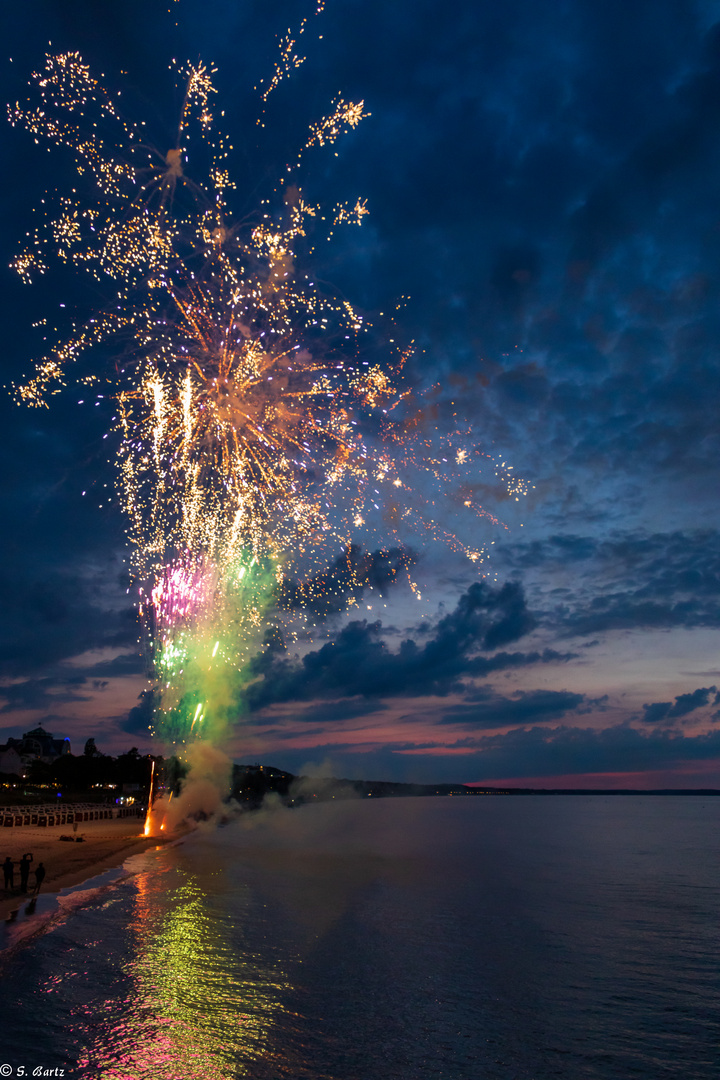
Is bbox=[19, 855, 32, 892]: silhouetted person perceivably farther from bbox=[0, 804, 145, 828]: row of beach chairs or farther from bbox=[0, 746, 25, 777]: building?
bbox=[0, 746, 25, 777]: building

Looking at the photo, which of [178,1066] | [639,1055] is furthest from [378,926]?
[178,1066]

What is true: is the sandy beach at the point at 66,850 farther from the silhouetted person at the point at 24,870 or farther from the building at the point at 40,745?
the building at the point at 40,745

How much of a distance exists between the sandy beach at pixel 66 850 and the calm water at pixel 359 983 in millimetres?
2553

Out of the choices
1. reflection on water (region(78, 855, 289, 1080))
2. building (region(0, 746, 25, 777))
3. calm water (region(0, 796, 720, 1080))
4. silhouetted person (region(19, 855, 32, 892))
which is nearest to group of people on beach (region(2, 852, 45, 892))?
silhouetted person (region(19, 855, 32, 892))

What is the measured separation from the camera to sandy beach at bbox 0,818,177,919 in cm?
3350

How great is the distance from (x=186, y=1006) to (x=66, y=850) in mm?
32573

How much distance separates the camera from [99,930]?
2605cm

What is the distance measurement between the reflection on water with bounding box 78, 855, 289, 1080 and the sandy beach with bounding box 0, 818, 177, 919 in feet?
22.2

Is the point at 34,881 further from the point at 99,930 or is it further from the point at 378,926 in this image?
the point at 378,926

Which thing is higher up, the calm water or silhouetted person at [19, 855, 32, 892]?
silhouetted person at [19, 855, 32, 892]

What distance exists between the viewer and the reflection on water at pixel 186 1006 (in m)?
15.3

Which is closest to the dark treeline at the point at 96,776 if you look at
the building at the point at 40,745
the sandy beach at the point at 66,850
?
the building at the point at 40,745

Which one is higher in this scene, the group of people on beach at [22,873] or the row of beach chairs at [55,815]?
the group of people on beach at [22,873]

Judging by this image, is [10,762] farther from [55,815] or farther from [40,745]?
[55,815]
